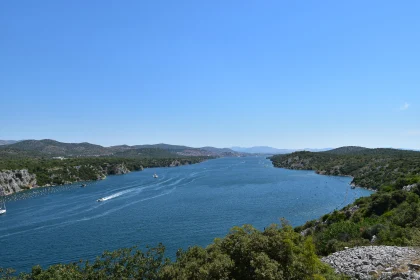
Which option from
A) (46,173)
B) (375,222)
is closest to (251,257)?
(375,222)

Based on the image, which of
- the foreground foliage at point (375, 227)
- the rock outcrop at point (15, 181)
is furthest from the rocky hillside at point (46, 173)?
the foreground foliage at point (375, 227)

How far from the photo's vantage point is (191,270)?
1639 centimetres

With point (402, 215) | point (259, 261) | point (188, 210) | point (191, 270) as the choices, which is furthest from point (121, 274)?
point (188, 210)

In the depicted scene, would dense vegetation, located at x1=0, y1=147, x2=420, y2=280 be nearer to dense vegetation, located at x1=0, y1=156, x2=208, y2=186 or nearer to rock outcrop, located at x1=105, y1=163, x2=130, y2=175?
dense vegetation, located at x1=0, y1=156, x2=208, y2=186

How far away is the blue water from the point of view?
46.4 m

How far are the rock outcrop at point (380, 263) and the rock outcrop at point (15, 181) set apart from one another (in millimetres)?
117238

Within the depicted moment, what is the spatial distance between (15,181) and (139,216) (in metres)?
74.9

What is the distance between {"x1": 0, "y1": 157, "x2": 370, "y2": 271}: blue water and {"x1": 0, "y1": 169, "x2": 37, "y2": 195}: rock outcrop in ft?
34.8

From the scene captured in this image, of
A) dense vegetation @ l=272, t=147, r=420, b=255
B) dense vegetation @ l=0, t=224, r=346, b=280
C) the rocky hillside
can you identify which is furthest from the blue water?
dense vegetation @ l=0, t=224, r=346, b=280

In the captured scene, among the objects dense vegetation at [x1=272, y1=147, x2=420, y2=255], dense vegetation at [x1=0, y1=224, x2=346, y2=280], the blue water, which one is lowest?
the blue water

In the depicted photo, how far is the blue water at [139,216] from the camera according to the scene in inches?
1827

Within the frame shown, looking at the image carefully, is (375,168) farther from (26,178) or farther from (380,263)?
(26,178)

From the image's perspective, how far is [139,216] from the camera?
2586 inches

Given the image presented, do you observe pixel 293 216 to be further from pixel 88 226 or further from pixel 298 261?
pixel 298 261
